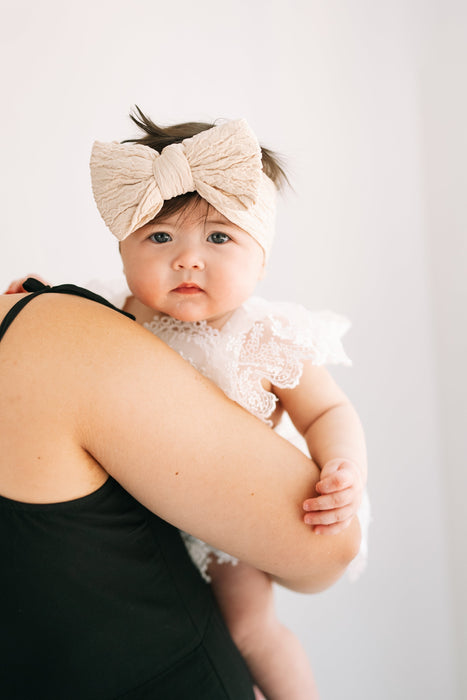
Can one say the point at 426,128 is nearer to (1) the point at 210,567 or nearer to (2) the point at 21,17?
(2) the point at 21,17

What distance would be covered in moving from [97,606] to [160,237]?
55cm

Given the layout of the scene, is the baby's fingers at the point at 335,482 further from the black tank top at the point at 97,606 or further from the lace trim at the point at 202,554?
the lace trim at the point at 202,554

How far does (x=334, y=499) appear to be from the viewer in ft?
2.58

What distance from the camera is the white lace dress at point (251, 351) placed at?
1.05m

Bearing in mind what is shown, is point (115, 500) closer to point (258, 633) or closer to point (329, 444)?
point (329, 444)

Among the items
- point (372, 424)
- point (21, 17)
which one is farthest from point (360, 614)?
point (21, 17)

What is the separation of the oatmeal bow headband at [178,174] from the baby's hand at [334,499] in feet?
1.35

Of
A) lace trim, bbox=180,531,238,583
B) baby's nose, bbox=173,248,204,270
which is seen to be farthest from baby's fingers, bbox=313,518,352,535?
baby's nose, bbox=173,248,204,270

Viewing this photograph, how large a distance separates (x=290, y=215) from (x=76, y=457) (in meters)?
1.49

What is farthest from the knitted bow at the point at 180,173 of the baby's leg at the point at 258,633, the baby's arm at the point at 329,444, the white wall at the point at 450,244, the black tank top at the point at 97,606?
the white wall at the point at 450,244

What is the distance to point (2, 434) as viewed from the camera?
642 millimetres

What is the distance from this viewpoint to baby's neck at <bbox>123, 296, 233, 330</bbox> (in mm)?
1150

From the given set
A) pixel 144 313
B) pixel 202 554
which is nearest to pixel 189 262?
pixel 144 313

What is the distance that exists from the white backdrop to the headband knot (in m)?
0.88
